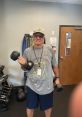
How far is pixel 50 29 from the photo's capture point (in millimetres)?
5004

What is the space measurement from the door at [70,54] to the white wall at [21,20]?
0.25 m

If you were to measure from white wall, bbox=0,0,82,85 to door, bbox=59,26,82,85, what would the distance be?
0.25 metres

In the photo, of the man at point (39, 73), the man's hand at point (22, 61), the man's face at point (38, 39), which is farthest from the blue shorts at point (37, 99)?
the man's face at point (38, 39)

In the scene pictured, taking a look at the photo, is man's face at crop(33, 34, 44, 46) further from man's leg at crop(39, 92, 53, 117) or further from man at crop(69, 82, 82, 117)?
man at crop(69, 82, 82, 117)

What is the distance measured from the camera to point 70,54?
521 centimetres

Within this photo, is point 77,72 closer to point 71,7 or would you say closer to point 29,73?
point 71,7

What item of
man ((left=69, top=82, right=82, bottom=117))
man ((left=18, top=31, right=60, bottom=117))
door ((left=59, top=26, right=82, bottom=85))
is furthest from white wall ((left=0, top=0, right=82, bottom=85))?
man ((left=69, top=82, right=82, bottom=117))

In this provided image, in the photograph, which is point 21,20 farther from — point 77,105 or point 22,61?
point 77,105

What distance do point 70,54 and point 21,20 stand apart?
1.72 metres

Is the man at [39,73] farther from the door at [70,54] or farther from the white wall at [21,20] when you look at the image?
the door at [70,54]

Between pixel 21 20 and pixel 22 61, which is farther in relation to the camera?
pixel 21 20

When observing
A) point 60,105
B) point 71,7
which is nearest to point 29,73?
point 60,105

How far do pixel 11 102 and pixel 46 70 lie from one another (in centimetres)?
184

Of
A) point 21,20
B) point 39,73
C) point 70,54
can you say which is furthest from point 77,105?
point 70,54
